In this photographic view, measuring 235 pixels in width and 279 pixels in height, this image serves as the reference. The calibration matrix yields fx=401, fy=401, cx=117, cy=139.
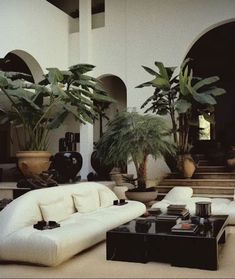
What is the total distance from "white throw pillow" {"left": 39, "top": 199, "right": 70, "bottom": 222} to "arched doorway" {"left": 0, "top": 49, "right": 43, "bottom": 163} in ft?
12.6

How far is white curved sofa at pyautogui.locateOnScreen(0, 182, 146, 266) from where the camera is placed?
3.85m

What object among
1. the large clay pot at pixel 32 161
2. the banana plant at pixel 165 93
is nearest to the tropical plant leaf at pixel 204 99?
the banana plant at pixel 165 93

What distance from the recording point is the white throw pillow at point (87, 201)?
521cm

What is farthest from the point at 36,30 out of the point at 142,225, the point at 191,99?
the point at 142,225

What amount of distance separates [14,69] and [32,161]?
19.9 ft

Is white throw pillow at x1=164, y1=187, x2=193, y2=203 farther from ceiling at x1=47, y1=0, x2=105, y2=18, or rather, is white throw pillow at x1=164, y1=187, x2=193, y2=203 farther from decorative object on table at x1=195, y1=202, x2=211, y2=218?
ceiling at x1=47, y1=0, x2=105, y2=18

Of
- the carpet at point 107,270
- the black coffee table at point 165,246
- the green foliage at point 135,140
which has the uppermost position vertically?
the green foliage at point 135,140

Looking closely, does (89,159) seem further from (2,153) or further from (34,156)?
(2,153)

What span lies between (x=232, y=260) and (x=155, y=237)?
844mm

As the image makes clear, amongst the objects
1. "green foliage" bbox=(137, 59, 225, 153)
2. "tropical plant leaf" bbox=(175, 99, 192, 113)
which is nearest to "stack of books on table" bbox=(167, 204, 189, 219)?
"tropical plant leaf" bbox=(175, 99, 192, 113)

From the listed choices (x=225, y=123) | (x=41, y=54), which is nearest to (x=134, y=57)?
(x=41, y=54)

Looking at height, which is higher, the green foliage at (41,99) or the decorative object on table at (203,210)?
the green foliage at (41,99)

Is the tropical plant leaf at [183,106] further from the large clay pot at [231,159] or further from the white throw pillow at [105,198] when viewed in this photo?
the white throw pillow at [105,198]

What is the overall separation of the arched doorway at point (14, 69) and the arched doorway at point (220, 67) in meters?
5.32
